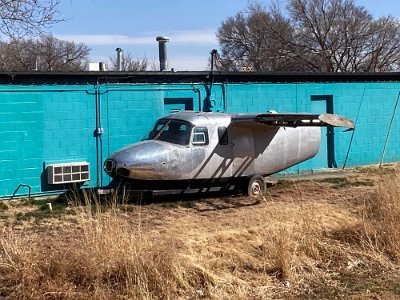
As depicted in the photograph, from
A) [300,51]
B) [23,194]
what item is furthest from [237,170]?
[300,51]

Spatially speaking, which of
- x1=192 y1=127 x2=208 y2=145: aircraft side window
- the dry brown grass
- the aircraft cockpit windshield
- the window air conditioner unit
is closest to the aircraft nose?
the aircraft cockpit windshield

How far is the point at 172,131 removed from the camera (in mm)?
13828

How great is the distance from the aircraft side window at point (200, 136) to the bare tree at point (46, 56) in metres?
3.66

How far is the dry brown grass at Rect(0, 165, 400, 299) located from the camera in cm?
654

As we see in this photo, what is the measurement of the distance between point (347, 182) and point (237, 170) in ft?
12.8

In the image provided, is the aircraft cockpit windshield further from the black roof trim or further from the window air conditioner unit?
the black roof trim

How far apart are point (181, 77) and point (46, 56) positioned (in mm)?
14057

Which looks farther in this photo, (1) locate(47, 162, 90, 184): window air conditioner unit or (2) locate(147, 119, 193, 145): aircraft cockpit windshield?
(1) locate(47, 162, 90, 184): window air conditioner unit

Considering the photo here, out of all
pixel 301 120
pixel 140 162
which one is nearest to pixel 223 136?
pixel 301 120

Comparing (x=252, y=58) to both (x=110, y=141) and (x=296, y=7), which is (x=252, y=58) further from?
(x=110, y=141)

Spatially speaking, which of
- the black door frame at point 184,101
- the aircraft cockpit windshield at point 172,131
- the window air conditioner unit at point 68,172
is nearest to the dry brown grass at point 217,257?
the aircraft cockpit windshield at point 172,131

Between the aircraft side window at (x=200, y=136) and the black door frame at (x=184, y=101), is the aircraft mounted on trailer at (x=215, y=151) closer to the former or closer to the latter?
the aircraft side window at (x=200, y=136)

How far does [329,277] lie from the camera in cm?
780

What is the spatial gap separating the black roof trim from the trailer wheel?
411cm
